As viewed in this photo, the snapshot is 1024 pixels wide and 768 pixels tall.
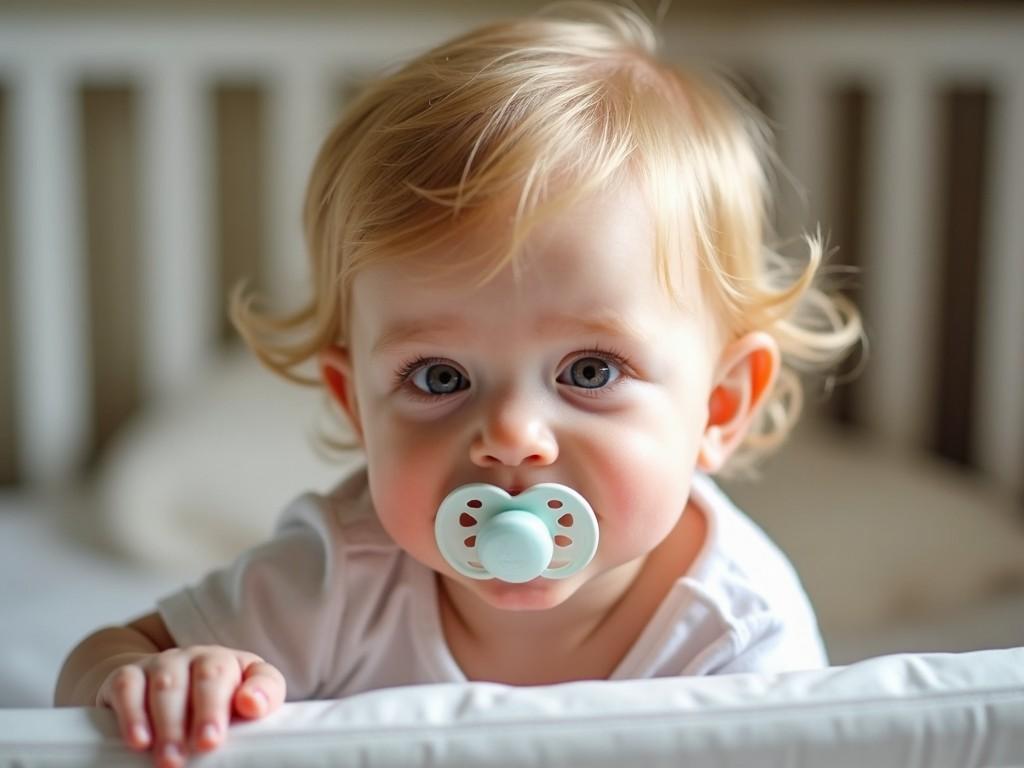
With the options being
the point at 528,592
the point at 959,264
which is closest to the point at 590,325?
the point at 528,592

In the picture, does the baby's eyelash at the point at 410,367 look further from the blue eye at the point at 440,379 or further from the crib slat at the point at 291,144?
the crib slat at the point at 291,144

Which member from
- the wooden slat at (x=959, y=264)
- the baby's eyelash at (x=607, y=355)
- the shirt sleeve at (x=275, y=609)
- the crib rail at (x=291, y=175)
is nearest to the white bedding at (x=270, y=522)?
the crib rail at (x=291, y=175)

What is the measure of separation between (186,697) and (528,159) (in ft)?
0.99

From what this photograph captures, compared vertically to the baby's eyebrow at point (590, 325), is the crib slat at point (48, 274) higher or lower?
lower

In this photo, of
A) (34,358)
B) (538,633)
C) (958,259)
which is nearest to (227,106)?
(34,358)

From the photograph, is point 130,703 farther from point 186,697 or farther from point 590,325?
point 590,325

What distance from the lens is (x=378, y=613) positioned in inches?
33.0

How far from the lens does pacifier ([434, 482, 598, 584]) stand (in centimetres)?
65

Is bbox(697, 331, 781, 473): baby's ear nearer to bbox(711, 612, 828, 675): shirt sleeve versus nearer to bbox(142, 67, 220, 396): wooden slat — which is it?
bbox(711, 612, 828, 675): shirt sleeve

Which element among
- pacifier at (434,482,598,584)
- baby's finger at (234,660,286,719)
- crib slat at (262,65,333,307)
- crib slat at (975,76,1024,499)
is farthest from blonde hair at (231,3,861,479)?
crib slat at (262,65,333,307)

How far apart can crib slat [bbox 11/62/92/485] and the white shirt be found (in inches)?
36.6

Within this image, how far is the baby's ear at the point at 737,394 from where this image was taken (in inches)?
32.0

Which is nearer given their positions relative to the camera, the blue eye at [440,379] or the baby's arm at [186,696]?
the baby's arm at [186,696]

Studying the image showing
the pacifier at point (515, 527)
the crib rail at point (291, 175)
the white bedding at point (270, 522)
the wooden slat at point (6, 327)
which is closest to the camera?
the pacifier at point (515, 527)
